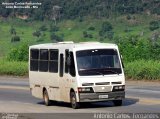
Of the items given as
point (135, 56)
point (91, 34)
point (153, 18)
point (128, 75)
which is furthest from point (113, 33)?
point (128, 75)

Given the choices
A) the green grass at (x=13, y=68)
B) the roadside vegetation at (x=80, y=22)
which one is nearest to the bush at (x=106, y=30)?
the roadside vegetation at (x=80, y=22)

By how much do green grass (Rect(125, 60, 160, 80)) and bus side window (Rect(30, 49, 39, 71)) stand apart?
17574 millimetres

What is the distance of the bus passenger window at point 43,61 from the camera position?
93.5ft

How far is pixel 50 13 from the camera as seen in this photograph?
11862 centimetres

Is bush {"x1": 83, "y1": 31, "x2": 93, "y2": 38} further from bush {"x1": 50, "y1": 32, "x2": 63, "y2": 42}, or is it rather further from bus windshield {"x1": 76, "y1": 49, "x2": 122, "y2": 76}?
bus windshield {"x1": 76, "y1": 49, "x2": 122, "y2": 76}

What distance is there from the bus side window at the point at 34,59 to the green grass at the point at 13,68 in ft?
99.2

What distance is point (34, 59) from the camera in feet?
97.9

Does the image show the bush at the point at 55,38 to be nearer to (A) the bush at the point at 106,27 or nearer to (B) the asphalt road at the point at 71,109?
(A) the bush at the point at 106,27

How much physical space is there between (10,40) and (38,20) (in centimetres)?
1715

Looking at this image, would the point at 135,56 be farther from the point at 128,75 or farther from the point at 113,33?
the point at 113,33

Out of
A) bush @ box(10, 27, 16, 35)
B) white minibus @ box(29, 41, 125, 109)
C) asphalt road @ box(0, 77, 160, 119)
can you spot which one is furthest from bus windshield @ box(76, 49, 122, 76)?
bush @ box(10, 27, 16, 35)

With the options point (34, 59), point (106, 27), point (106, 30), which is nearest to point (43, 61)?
point (34, 59)

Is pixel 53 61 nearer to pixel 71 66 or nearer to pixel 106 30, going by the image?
pixel 71 66

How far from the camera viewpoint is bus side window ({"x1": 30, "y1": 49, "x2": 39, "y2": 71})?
29.5 metres
